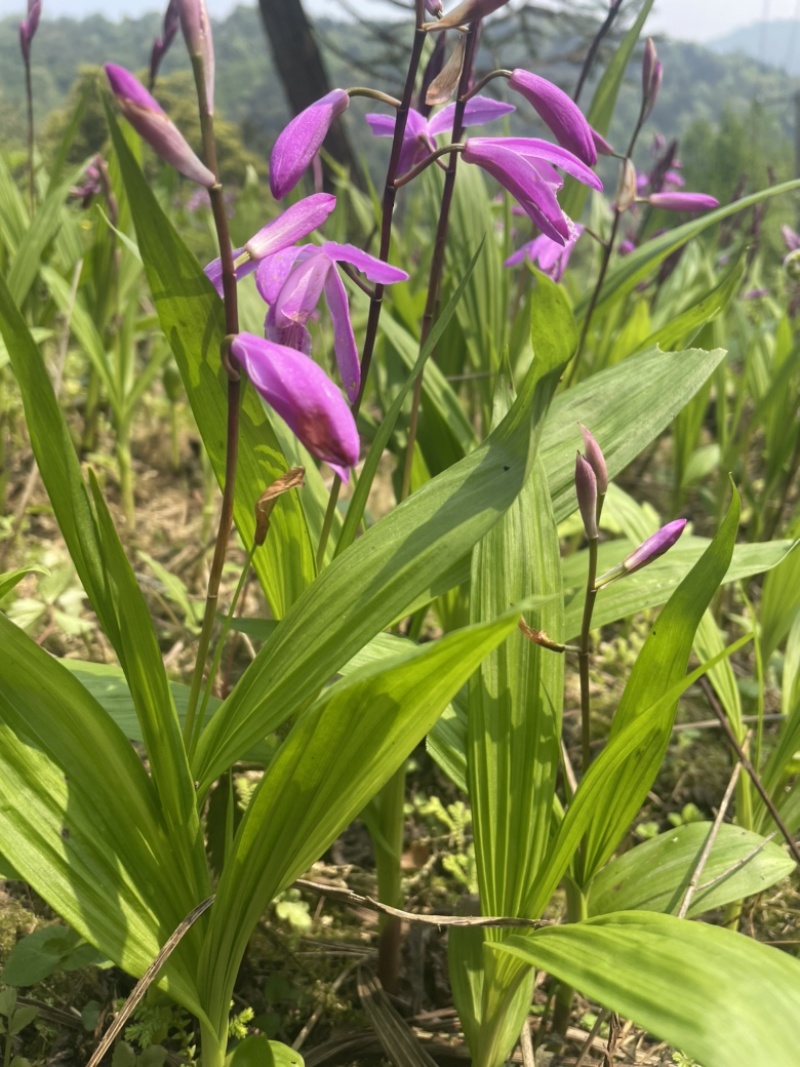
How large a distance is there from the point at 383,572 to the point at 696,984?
332mm

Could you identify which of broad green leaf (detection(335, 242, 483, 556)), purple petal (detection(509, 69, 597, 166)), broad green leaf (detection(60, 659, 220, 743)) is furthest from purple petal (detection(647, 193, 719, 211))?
broad green leaf (detection(60, 659, 220, 743))

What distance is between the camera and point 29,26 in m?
1.73

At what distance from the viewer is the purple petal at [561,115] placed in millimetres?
705

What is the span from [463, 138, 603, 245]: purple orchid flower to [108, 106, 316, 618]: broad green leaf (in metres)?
0.28

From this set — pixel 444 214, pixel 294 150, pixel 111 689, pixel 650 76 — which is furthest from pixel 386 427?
pixel 650 76

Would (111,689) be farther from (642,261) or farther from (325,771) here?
(642,261)

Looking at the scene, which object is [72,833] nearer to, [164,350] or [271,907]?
[271,907]

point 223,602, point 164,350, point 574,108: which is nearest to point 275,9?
point 164,350

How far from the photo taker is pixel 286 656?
0.62 metres

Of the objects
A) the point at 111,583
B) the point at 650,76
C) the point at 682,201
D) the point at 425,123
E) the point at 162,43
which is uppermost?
the point at 162,43

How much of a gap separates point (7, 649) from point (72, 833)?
0.16m

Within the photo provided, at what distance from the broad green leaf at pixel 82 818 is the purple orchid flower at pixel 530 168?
0.56m

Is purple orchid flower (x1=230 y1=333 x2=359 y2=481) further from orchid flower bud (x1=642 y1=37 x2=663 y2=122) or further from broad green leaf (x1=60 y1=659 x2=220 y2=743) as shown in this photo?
orchid flower bud (x1=642 y1=37 x2=663 y2=122)

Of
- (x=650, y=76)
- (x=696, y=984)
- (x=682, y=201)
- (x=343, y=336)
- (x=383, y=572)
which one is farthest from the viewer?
(x=650, y=76)
